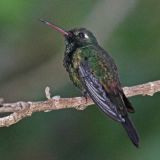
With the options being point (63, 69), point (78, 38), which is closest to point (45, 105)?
point (78, 38)

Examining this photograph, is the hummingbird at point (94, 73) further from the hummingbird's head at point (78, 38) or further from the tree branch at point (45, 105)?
the tree branch at point (45, 105)

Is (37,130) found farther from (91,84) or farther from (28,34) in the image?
(91,84)

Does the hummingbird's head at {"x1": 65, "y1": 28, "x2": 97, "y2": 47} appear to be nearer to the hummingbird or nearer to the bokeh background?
the hummingbird

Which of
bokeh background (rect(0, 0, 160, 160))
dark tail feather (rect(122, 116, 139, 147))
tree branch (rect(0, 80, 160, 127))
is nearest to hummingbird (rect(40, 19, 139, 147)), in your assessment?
Answer: dark tail feather (rect(122, 116, 139, 147))

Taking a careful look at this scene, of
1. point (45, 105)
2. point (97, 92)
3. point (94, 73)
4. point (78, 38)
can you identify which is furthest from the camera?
point (78, 38)

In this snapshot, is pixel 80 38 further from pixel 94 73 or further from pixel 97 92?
pixel 97 92

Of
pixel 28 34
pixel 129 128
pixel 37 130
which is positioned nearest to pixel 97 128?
pixel 37 130
